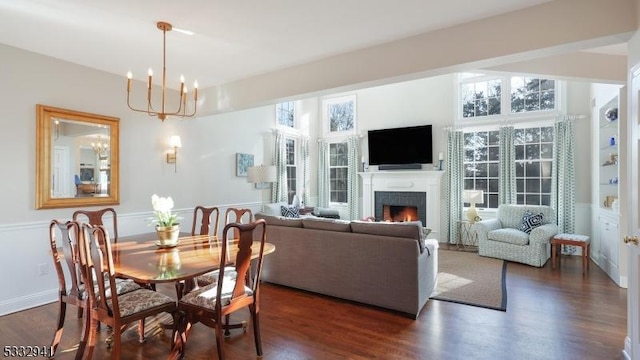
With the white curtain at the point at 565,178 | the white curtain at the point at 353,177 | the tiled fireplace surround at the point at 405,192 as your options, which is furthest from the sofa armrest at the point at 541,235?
the white curtain at the point at 353,177

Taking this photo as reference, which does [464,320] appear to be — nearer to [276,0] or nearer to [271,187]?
[276,0]

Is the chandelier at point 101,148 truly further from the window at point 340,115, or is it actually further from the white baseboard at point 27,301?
the window at point 340,115

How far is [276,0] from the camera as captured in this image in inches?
100

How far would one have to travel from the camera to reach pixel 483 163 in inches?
259

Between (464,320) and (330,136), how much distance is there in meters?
5.99

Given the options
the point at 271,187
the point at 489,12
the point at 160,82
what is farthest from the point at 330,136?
the point at 489,12

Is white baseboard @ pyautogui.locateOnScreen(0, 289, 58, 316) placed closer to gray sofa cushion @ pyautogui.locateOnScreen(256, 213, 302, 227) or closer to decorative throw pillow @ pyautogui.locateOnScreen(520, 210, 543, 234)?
gray sofa cushion @ pyautogui.locateOnScreen(256, 213, 302, 227)

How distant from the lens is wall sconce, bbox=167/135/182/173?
192 inches

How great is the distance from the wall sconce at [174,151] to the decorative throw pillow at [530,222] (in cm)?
582

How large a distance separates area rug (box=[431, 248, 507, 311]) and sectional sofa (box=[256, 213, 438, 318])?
0.37 metres

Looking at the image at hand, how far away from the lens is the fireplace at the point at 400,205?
7.07m

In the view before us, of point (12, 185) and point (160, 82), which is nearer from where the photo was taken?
point (12, 185)

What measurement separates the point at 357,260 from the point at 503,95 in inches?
196

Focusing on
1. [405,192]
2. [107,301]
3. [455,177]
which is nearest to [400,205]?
[405,192]
